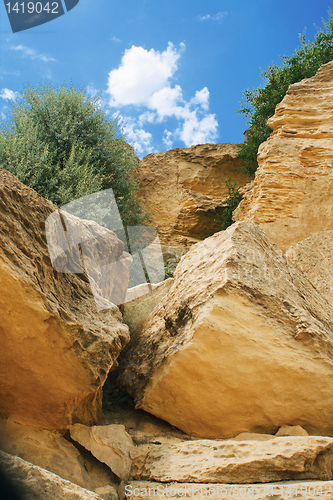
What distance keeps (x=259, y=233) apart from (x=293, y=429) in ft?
7.01

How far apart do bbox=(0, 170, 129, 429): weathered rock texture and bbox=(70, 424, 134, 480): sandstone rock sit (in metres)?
0.15

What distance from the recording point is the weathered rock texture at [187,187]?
49.6 ft

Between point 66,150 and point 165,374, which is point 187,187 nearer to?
point 66,150

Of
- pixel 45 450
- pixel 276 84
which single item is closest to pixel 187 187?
pixel 276 84

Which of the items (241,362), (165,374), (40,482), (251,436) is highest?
(241,362)

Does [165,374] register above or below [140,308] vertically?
below

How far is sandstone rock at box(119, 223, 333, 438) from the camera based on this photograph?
3.08 meters

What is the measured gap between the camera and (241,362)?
309 centimetres

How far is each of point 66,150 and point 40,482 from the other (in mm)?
10546

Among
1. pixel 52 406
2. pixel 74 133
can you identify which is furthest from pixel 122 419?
pixel 74 133

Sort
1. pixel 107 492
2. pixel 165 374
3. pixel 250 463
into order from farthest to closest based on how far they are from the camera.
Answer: pixel 165 374 → pixel 107 492 → pixel 250 463

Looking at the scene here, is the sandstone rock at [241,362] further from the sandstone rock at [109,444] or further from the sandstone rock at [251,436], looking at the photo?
the sandstone rock at [109,444]

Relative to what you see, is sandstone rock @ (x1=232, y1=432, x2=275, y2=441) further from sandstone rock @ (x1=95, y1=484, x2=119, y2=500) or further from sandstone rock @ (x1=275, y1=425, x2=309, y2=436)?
sandstone rock @ (x1=95, y1=484, x2=119, y2=500)

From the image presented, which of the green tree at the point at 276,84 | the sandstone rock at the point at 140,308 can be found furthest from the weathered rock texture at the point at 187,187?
the sandstone rock at the point at 140,308
